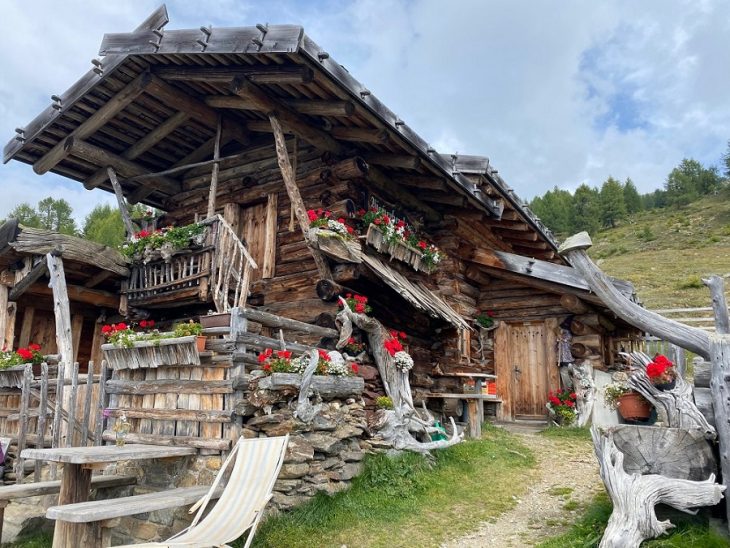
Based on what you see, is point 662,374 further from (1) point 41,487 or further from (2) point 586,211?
(2) point 586,211

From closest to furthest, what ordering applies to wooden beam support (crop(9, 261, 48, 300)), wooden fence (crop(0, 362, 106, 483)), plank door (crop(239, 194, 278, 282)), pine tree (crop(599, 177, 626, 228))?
1. wooden fence (crop(0, 362, 106, 483))
2. wooden beam support (crop(9, 261, 48, 300))
3. plank door (crop(239, 194, 278, 282))
4. pine tree (crop(599, 177, 626, 228))

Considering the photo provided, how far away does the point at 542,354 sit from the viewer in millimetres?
11766

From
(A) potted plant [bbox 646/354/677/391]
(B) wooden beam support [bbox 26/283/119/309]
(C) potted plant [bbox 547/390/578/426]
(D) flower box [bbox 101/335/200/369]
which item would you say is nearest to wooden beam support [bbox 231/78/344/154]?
(D) flower box [bbox 101/335/200/369]

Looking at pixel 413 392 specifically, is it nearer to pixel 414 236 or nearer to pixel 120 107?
pixel 414 236

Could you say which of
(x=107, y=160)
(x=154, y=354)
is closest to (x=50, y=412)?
(x=154, y=354)

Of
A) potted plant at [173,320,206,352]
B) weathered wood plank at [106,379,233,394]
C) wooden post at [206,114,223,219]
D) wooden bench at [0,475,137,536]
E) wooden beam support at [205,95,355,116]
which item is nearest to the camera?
wooden bench at [0,475,137,536]

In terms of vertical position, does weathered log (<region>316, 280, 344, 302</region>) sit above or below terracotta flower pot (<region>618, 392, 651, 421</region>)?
above

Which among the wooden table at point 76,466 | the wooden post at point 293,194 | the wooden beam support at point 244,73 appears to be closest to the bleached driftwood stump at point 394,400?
the wooden post at point 293,194

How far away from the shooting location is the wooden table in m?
4.29

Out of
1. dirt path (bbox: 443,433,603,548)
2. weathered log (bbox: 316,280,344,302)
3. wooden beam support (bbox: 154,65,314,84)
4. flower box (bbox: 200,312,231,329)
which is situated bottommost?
dirt path (bbox: 443,433,603,548)

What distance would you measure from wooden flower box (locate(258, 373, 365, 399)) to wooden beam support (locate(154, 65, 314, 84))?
416cm

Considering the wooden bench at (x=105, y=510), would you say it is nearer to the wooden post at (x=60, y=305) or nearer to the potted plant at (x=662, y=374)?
the potted plant at (x=662, y=374)

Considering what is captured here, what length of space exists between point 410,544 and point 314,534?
93 cm

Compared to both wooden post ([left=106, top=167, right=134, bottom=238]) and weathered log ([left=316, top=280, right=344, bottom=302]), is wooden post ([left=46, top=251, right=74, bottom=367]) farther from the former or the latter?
weathered log ([left=316, top=280, right=344, bottom=302])
